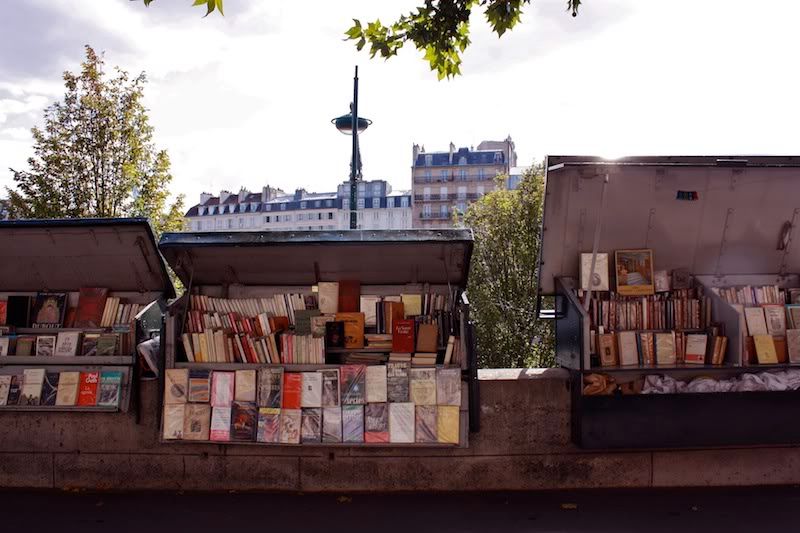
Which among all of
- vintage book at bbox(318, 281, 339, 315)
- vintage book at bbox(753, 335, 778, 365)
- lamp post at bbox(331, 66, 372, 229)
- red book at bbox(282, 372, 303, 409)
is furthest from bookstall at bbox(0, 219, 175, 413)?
lamp post at bbox(331, 66, 372, 229)

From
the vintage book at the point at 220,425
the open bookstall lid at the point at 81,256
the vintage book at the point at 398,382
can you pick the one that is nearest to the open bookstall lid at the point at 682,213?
the vintage book at the point at 398,382

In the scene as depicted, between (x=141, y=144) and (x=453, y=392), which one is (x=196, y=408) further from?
(x=141, y=144)

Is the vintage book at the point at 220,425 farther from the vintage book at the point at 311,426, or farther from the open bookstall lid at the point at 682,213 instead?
the open bookstall lid at the point at 682,213

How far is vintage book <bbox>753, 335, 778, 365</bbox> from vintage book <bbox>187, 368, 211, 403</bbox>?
426 cm

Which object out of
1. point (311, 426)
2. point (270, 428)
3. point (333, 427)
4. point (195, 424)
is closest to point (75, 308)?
point (195, 424)

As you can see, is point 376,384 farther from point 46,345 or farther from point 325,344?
point 46,345

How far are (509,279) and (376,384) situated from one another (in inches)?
349

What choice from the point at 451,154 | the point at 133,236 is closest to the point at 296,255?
the point at 133,236

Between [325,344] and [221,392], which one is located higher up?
[325,344]

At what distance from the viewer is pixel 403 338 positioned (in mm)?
5391

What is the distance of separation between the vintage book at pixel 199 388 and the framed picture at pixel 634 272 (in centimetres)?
332

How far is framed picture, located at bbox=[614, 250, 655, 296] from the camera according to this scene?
5.71 metres

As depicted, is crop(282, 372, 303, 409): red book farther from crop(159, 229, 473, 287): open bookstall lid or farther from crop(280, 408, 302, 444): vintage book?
crop(159, 229, 473, 287): open bookstall lid

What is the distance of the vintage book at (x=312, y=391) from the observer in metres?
5.24
